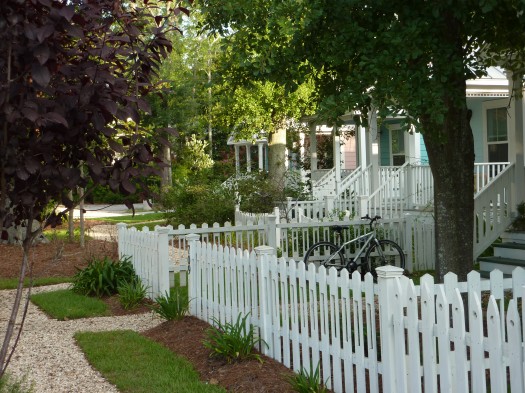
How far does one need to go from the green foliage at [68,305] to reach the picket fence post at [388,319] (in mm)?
5887

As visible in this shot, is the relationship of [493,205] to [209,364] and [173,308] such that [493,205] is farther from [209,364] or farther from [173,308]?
[209,364]

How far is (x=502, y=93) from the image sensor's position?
1873cm

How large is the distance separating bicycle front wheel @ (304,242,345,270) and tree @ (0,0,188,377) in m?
8.45

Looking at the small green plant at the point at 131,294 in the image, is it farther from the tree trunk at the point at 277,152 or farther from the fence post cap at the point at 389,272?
the tree trunk at the point at 277,152

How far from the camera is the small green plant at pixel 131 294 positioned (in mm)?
10469

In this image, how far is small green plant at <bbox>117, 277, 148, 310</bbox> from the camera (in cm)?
1047

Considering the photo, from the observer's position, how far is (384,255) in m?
13.3

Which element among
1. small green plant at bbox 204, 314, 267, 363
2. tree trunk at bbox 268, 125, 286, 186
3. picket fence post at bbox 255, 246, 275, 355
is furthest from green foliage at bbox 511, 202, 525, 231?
tree trunk at bbox 268, 125, 286, 186

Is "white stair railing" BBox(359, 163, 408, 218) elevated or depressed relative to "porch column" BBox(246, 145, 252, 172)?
depressed

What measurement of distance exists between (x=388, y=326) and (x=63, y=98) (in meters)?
2.69

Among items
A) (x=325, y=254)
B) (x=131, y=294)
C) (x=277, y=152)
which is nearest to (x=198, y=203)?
(x=277, y=152)

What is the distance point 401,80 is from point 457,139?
4.55 ft

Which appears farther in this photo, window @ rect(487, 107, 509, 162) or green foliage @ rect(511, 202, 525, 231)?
window @ rect(487, 107, 509, 162)

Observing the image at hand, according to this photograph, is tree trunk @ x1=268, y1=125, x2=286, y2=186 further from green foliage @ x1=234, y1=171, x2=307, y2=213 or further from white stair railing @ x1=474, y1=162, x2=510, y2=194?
white stair railing @ x1=474, y1=162, x2=510, y2=194
